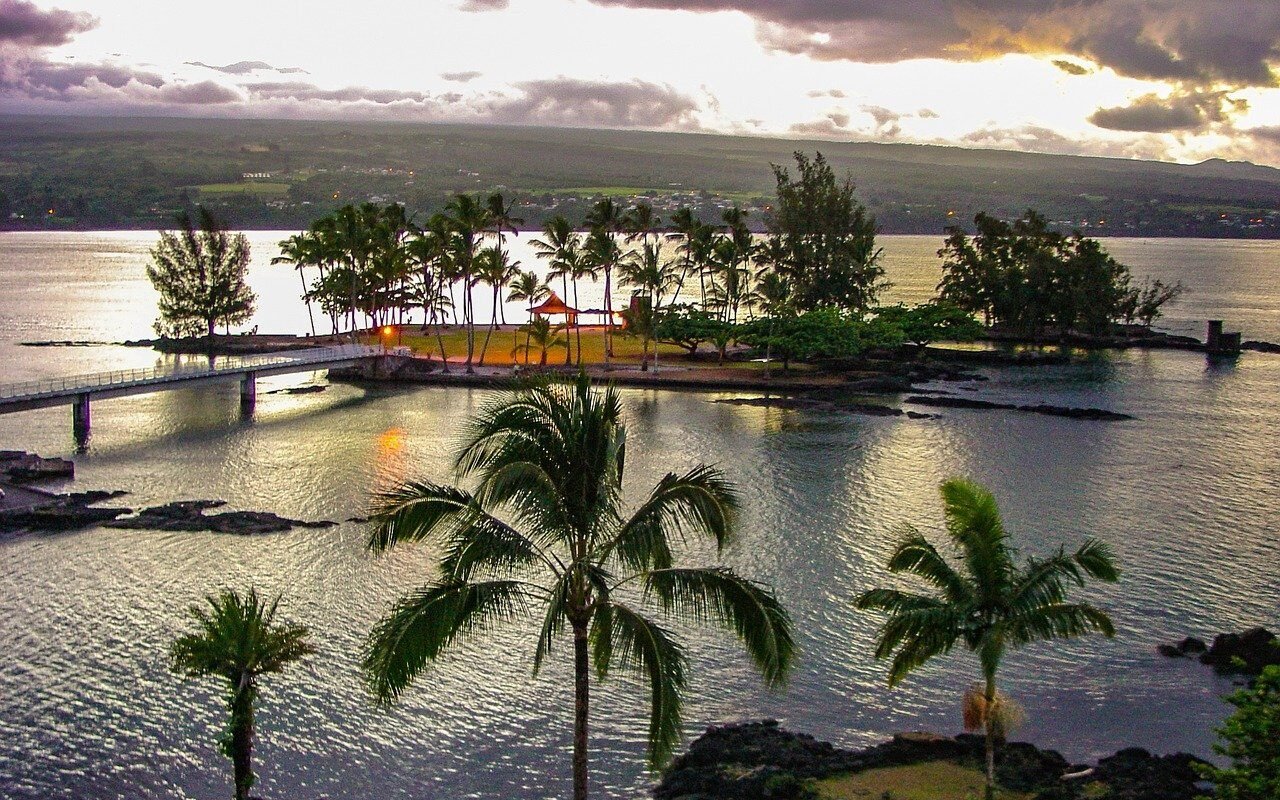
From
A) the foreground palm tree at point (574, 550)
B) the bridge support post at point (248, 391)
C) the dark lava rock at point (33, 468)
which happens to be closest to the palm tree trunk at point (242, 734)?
the foreground palm tree at point (574, 550)

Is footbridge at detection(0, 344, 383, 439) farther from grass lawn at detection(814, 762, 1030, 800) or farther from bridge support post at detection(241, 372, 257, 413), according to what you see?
grass lawn at detection(814, 762, 1030, 800)

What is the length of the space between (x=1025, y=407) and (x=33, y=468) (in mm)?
45604

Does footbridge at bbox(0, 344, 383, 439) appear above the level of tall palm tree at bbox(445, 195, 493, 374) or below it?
below

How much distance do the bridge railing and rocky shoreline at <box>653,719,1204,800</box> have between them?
123 ft

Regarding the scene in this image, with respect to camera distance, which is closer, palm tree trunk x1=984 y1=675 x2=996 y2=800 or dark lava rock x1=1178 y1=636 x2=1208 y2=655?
palm tree trunk x1=984 y1=675 x2=996 y2=800

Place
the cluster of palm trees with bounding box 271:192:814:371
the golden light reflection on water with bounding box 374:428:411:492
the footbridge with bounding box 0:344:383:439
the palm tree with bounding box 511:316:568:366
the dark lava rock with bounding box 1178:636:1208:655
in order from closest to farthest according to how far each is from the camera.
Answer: the dark lava rock with bounding box 1178:636:1208:655 → the golden light reflection on water with bounding box 374:428:411:492 → the footbridge with bounding box 0:344:383:439 → the palm tree with bounding box 511:316:568:366 → the cluster of palm trees with bounding box 271:192:814:371

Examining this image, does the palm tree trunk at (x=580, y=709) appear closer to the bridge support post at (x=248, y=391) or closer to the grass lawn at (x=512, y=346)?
the bridge support post at (x=248, y=391)

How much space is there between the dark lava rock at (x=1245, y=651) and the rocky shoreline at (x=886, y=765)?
18.4 feet

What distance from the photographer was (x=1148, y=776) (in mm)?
21422

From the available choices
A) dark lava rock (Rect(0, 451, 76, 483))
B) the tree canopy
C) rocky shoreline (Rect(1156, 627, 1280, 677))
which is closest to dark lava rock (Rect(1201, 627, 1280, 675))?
rocky shoreline (Rect(1156, 627, 1280, 677))

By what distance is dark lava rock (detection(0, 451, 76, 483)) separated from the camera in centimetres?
4406

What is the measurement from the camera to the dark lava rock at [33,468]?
1735 inches

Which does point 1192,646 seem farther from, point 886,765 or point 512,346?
point 512,346

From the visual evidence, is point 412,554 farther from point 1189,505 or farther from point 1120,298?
point 1120,298
